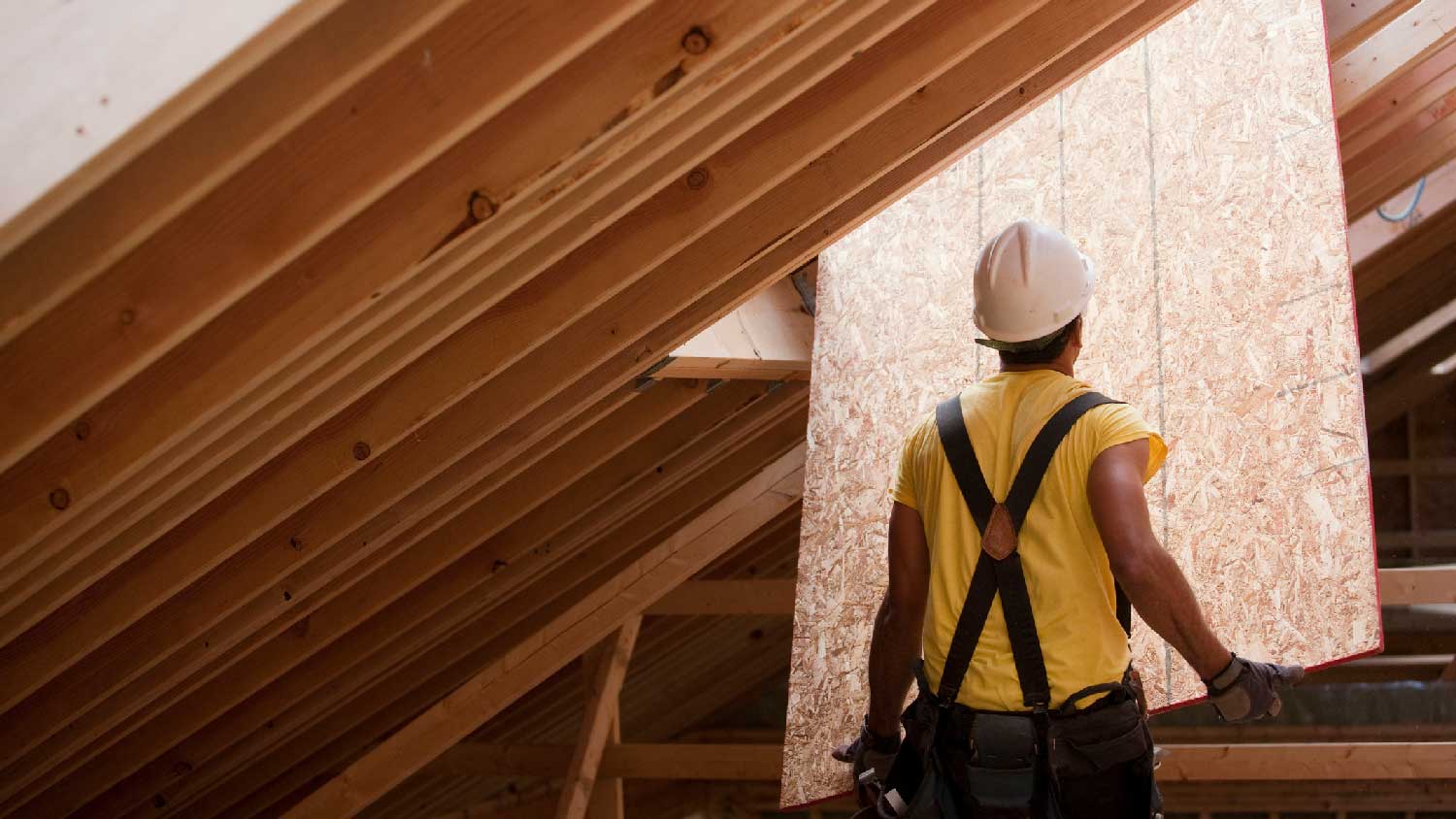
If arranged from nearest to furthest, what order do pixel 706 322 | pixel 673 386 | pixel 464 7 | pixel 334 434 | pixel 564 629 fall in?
pixel 464 7 < pixel 334 434 < pixel 706 322 < pixel 673 386 < pixel 564 629

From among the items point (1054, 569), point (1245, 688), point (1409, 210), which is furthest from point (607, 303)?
point (1409, 210)

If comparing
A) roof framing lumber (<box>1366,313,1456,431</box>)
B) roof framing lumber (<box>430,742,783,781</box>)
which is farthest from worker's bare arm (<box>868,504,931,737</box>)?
roof framing lumber (<box>1366,313,1456,431</box>)

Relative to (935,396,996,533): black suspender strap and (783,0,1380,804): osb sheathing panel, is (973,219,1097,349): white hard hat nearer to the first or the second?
(935,396,996,533): black suspender strap

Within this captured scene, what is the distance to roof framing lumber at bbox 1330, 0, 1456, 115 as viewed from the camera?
4789 mm

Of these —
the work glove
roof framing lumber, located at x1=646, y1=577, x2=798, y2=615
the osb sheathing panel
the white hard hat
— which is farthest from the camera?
roof framing lumber, located at x1=646, y1=577, x2=798, y2=615

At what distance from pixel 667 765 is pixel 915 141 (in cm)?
352

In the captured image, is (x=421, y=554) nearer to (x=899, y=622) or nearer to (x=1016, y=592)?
(x=899, y=622)

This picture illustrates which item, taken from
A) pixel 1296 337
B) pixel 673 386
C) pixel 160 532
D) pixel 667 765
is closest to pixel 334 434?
pixel 160 532

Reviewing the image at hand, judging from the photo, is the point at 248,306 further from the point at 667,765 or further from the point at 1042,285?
the point at 667,765

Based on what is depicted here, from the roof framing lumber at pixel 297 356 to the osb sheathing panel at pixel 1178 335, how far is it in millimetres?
1420

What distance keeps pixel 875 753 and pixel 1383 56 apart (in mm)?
3311

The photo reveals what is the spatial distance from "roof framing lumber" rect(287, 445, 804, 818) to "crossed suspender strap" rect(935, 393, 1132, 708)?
2.28 metres

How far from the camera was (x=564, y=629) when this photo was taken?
492 cm

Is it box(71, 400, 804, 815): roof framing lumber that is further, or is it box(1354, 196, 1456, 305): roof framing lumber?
box(1354, 196, 1456, 305): roof framing lumber
